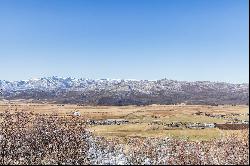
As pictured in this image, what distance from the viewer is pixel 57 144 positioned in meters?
53.8

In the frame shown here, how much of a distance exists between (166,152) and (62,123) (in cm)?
1780

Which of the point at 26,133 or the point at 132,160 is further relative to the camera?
the point at 26,133

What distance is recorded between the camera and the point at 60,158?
154ft

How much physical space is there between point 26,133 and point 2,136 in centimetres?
332

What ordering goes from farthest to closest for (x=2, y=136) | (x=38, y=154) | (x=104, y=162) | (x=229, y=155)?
1. (x=2, y=136)
2. (x=38, y=154)
3. (x=104, y=162)
4. (x=229, y=155)

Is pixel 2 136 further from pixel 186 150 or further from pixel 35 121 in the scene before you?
pixel 186 150

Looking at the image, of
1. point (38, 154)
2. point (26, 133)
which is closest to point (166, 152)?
point (38, 154)

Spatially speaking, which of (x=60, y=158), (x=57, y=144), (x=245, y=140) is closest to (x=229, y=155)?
(x=245, y=140)

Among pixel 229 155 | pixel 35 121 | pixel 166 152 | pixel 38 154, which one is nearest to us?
pixel 229 155

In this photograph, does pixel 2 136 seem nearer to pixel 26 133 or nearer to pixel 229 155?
pixel 26 133

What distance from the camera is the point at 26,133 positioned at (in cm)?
6184

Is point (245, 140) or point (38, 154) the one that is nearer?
point (245, 140)

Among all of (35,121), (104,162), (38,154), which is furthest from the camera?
(35,121)

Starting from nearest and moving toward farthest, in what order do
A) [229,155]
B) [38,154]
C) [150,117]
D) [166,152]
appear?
[229,155], [166,152], [38,154], [150,117]
